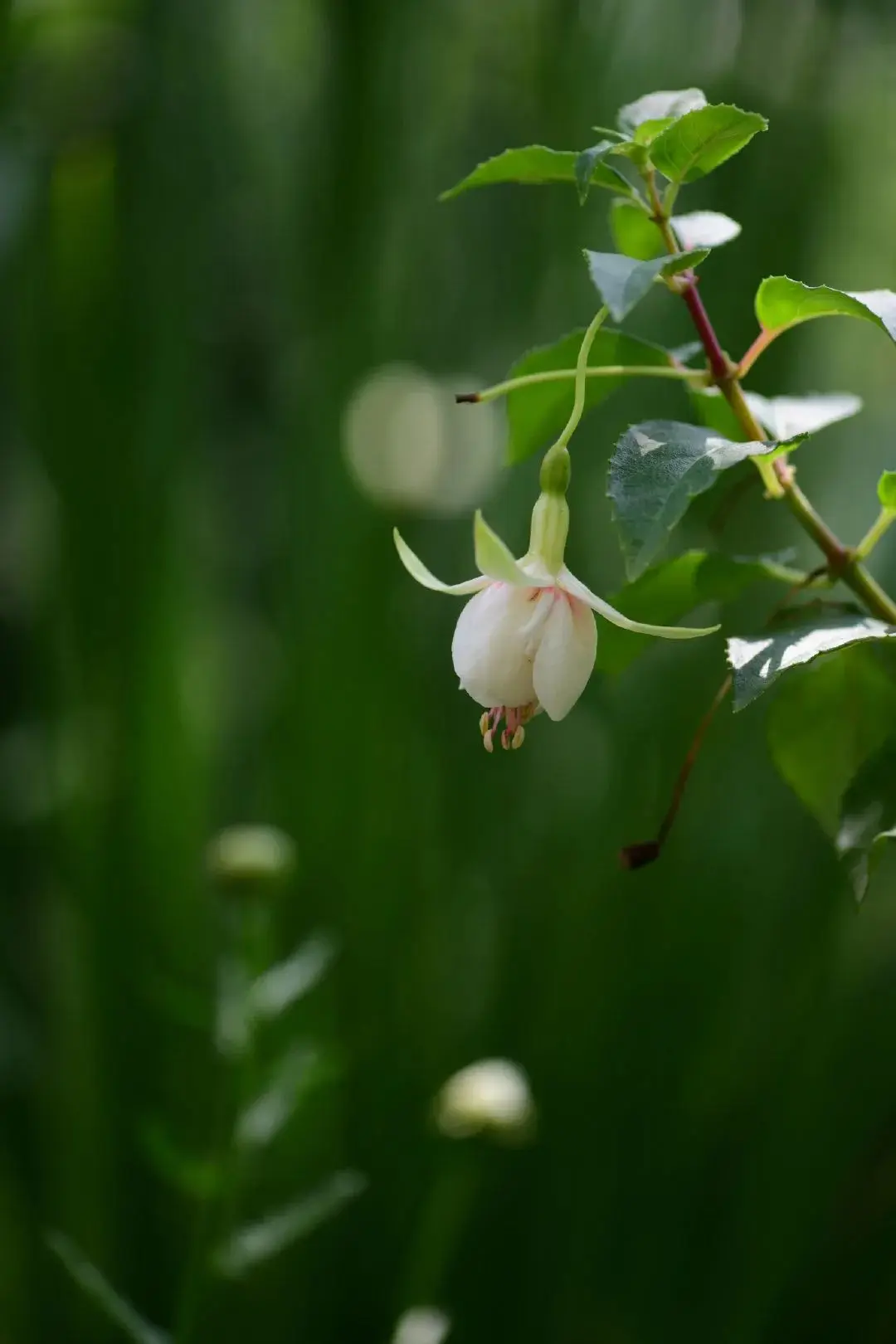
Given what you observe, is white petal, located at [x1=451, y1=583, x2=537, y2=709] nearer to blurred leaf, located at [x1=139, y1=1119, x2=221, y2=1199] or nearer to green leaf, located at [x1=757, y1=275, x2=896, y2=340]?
green leaf, located at [x1=757, y1=275, x2=896, y2=340]

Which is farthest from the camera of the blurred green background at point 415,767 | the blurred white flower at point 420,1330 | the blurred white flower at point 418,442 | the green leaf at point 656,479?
the blurred white flower at point 418,442

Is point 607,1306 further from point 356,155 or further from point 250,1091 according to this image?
point 356,155

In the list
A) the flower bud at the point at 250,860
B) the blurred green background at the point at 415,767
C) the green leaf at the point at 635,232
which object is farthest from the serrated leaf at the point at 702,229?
the blurred green background at the point at 415,767

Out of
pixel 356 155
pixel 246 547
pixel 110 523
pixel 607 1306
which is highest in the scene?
pixel 356 155

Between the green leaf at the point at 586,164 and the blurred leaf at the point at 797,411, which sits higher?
the green leaf at the point at 586,164

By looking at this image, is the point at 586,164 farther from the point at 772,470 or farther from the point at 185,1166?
the point at 185,1166

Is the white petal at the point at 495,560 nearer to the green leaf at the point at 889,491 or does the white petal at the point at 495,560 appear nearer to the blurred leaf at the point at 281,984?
the green leaf at the point at 889,491

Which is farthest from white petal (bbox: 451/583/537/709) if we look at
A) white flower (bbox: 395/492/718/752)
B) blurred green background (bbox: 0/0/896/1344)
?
blurred green background (bbox: 0/0/896/1344)

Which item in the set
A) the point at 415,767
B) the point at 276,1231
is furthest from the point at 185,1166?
the point at 415,767

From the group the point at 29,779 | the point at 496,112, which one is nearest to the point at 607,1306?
the point at 29,779
